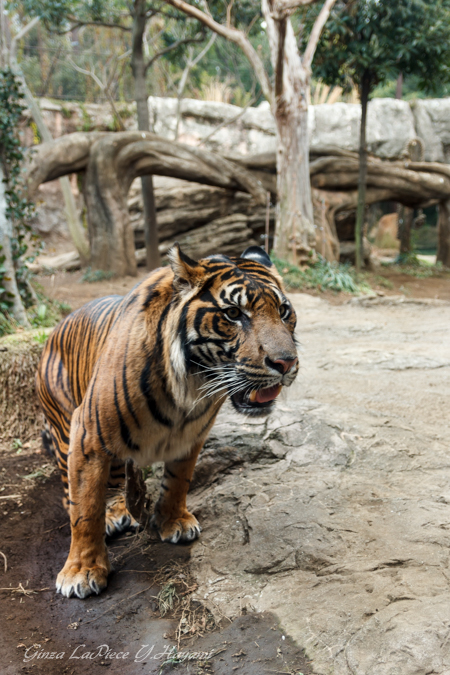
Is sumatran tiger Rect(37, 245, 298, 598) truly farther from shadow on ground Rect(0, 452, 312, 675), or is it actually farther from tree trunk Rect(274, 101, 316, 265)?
tree trunk Rect(274, 101, 316, 265)

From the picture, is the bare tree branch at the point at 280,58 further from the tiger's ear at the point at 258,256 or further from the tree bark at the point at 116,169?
the tiger's ear at the point at 258,256

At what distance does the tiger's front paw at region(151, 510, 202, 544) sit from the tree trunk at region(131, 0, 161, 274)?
9.32 meters

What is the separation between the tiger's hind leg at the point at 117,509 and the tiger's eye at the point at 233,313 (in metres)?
1.21

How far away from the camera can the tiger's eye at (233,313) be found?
6.91 feet

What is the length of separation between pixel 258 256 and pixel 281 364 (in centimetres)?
77

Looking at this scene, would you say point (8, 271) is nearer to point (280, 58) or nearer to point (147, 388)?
point (147, 388)

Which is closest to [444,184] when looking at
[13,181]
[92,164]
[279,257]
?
[279,257]

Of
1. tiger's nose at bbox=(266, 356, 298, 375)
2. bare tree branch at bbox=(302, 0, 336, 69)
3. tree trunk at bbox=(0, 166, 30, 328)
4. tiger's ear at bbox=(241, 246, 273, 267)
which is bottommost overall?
tree trunk at bbox=(0, 166, 30, 328)

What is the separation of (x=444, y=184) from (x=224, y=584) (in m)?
13.4

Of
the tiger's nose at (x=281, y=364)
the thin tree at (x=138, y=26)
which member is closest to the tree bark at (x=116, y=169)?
the thin tree at (x=138, y=26)

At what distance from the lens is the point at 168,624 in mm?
2193

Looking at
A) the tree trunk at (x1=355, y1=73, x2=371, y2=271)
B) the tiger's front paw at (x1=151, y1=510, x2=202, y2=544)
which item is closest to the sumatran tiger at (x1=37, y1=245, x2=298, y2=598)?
the tiger's front paw at (x1=151, y1=510, x2=202, y2=544)

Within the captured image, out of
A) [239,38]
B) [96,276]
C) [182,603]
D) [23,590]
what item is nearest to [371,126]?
[239,38]

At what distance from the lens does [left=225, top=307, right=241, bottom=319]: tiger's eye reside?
6.91ft
